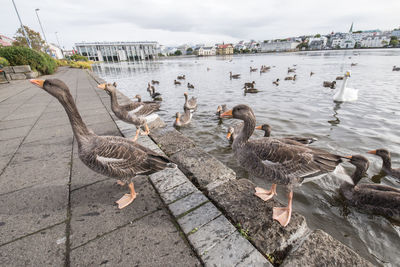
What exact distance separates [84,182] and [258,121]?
858 cm

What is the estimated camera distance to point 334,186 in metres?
4.81

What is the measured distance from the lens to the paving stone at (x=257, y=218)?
2355mm

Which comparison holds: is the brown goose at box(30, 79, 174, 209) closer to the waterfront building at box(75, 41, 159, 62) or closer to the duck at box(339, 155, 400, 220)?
the duck at box(339, 155, 400, 220)

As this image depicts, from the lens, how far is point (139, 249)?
2.30 metres

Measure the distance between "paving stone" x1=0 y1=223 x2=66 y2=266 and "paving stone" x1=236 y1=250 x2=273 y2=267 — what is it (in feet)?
7.45

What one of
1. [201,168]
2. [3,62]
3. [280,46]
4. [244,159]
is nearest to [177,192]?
[201,168]

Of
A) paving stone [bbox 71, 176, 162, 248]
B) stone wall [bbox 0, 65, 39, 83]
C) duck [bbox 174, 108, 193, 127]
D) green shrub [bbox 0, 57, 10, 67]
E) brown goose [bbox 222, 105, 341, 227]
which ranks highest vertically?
green shrub [bbox 0, 57, 10, 67]

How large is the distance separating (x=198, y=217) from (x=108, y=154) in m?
1.84

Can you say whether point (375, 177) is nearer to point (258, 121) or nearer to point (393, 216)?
point (393, 216)

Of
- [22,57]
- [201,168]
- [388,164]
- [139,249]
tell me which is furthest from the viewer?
[22,57]

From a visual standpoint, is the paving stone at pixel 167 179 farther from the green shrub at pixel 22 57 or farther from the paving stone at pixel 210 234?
the green shrub at pixel 22 57

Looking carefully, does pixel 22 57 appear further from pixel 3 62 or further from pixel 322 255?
pixel 322 255

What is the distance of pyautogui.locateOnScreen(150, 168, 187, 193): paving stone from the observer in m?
3.40

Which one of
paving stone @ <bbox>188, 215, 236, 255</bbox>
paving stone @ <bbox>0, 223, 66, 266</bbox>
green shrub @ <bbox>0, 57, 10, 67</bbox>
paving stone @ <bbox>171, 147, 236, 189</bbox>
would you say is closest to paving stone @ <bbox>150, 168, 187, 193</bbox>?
paving stone @ <bbox>171, 147, 236, 189</bbox>
